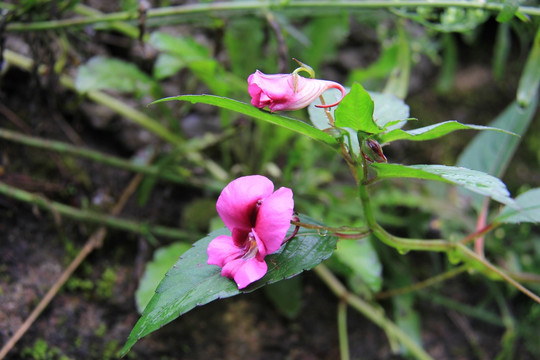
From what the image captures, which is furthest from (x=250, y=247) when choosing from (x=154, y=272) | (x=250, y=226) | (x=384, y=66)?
(x=384, y=66)

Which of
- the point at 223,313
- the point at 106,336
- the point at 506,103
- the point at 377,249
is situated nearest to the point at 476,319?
the point at 377,249

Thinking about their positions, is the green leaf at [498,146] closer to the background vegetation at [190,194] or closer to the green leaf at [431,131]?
the background vegetation at [190,194]

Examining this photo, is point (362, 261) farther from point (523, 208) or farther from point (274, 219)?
point (274, 219)

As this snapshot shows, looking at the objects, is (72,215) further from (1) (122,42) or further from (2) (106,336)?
(1) (122,42)

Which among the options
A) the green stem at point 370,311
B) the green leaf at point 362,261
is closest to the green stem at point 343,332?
the green stem at point 370,311

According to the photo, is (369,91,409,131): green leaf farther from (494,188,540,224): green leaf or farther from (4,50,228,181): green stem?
(4,50,228,181): green stem

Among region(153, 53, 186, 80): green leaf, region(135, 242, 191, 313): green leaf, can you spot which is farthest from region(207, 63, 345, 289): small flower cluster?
region(153, 53, 186, 80): green leaf
